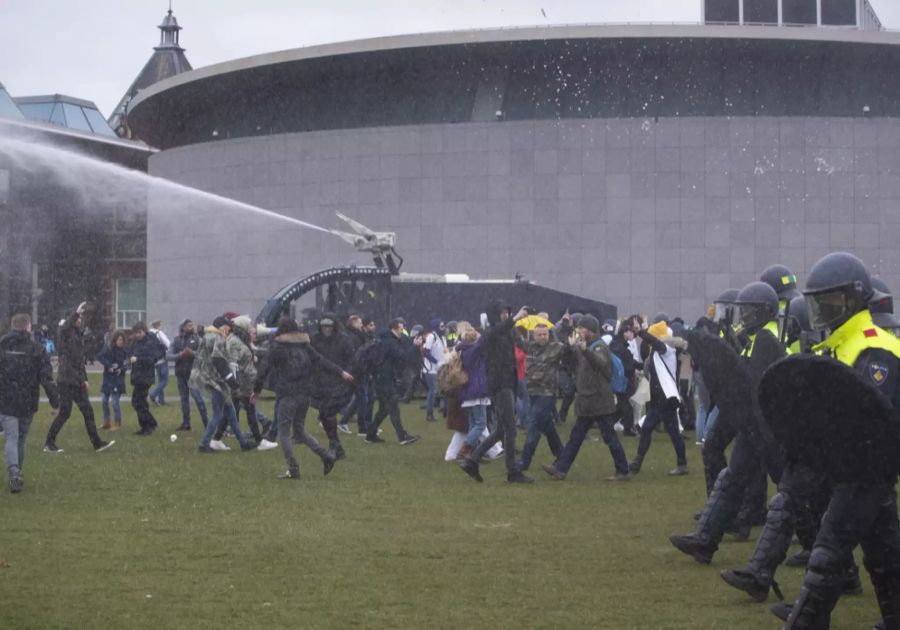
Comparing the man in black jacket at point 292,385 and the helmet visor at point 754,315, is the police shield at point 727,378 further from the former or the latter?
the man in black jacket at point 292,385

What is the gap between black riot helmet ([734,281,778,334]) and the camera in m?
9.52

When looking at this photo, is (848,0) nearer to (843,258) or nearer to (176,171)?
(176,171)

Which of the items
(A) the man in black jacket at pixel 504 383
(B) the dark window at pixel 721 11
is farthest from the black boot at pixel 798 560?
(B) the dark window at pixel 721 11

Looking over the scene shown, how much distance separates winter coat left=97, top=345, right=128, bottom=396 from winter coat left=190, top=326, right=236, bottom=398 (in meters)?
2.76

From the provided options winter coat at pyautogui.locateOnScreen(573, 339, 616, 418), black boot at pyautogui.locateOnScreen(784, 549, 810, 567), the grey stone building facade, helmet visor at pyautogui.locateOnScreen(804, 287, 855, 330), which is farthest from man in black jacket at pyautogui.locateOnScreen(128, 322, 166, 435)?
the grey stone building facade

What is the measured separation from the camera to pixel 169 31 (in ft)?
313

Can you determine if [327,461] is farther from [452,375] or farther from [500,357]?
[500,357]

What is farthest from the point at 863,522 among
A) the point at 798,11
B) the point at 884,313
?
the point at 798,11

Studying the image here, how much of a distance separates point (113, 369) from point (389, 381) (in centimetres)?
480

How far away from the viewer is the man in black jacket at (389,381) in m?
19.4

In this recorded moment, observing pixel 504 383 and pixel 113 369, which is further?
pixel 113 369

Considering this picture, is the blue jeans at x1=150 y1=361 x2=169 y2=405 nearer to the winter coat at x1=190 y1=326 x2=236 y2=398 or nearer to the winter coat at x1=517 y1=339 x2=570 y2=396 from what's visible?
the winter coat at x1=190 y1=326 x2=236 y2=398

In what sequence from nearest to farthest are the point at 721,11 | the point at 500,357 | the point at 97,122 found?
the point at 500,357, the point at 721,11, the point at 97,122

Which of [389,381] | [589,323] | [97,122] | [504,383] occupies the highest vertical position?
[97,122]
